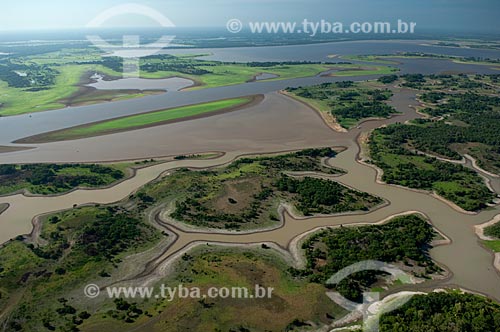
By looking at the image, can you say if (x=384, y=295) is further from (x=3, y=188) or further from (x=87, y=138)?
(x=87, y=138)

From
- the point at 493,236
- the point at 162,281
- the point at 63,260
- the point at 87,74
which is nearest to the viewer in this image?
the point at 162,281

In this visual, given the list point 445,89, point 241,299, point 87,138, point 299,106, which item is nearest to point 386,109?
point 299,106

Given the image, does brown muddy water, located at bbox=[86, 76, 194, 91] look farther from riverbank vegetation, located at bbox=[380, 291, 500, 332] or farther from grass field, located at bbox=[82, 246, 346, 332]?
riverbank vegetation, located at bbox=[380, 291, 500, 332]

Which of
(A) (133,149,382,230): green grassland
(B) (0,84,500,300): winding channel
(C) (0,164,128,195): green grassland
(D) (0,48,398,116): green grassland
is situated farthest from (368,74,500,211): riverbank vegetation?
(D) (0,48,398,116): green grassland

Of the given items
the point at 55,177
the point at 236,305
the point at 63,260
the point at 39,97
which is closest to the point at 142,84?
the point at 39,97

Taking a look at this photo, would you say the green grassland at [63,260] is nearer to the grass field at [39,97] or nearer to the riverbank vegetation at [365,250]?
the riverbank vegetation at [365,250]

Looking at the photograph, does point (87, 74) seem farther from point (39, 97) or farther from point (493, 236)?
point (493, 236)
